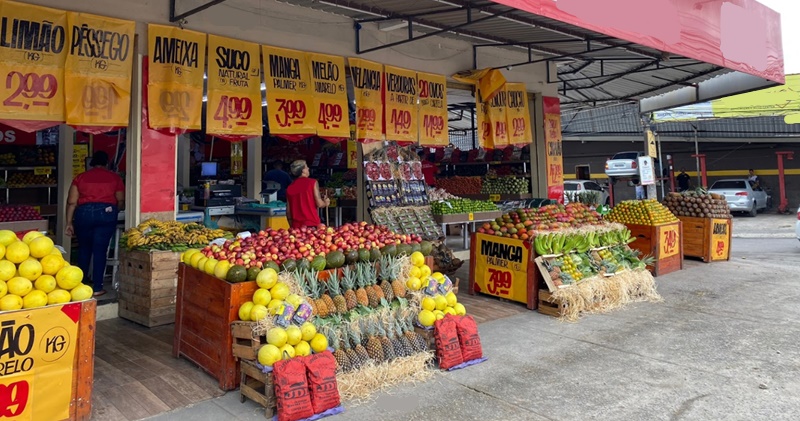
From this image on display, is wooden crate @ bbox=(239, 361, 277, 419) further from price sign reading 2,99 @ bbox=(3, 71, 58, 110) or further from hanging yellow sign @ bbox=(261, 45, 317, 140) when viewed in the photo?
hanging yellow sign @ bbox=(261, 45, 317, 140)

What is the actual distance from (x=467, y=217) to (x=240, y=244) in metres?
6.46

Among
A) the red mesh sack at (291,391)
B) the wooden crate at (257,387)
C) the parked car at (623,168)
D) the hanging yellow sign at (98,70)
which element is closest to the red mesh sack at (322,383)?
the red mesh sack at (291,391)

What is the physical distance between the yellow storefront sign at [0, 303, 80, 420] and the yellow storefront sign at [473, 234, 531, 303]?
4898 millimetres

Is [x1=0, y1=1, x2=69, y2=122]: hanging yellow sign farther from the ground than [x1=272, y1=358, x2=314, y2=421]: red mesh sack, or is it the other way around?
[x1=0, y1=1, x2=69, y2=122]: hanging yellow sign

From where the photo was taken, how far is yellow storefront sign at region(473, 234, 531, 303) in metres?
6.62

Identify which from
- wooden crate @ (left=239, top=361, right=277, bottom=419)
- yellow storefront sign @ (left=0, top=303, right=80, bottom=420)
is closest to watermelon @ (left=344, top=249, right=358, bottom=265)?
wooden crate @ (left=239, top=361, right=277, bottom=419)

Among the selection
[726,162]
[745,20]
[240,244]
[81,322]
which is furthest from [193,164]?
[726,162]

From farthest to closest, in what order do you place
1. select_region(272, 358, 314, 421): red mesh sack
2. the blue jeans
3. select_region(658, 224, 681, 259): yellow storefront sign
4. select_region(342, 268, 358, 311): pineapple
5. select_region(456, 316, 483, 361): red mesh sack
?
select_region(658, 224, 681, 259): yellow storefront sign, the blue jeans, select_region(456, 316, 483, 361): red mesh sack, select_region(342, 268, 358, 311): pineapple, select_region(272, 358, 314, 421): red mesh sack

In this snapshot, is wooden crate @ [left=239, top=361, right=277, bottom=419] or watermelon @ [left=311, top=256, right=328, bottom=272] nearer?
wooden crate @ [left=239, top=361, right=277, bottom=419]

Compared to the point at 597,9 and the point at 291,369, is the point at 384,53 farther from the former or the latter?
the point at 291,369

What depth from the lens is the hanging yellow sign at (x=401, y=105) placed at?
8.73 m

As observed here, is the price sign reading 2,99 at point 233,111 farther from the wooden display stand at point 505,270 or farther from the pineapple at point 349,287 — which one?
the wooden display stand at point 505,270

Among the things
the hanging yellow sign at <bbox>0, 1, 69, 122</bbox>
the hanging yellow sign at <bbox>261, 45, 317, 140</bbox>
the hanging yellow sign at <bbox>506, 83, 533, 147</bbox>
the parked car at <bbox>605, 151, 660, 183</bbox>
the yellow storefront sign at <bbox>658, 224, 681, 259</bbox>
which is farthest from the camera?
the parked car at <bbox>605, 151, 660, 183</bbox>

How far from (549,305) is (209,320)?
3.98 meters
